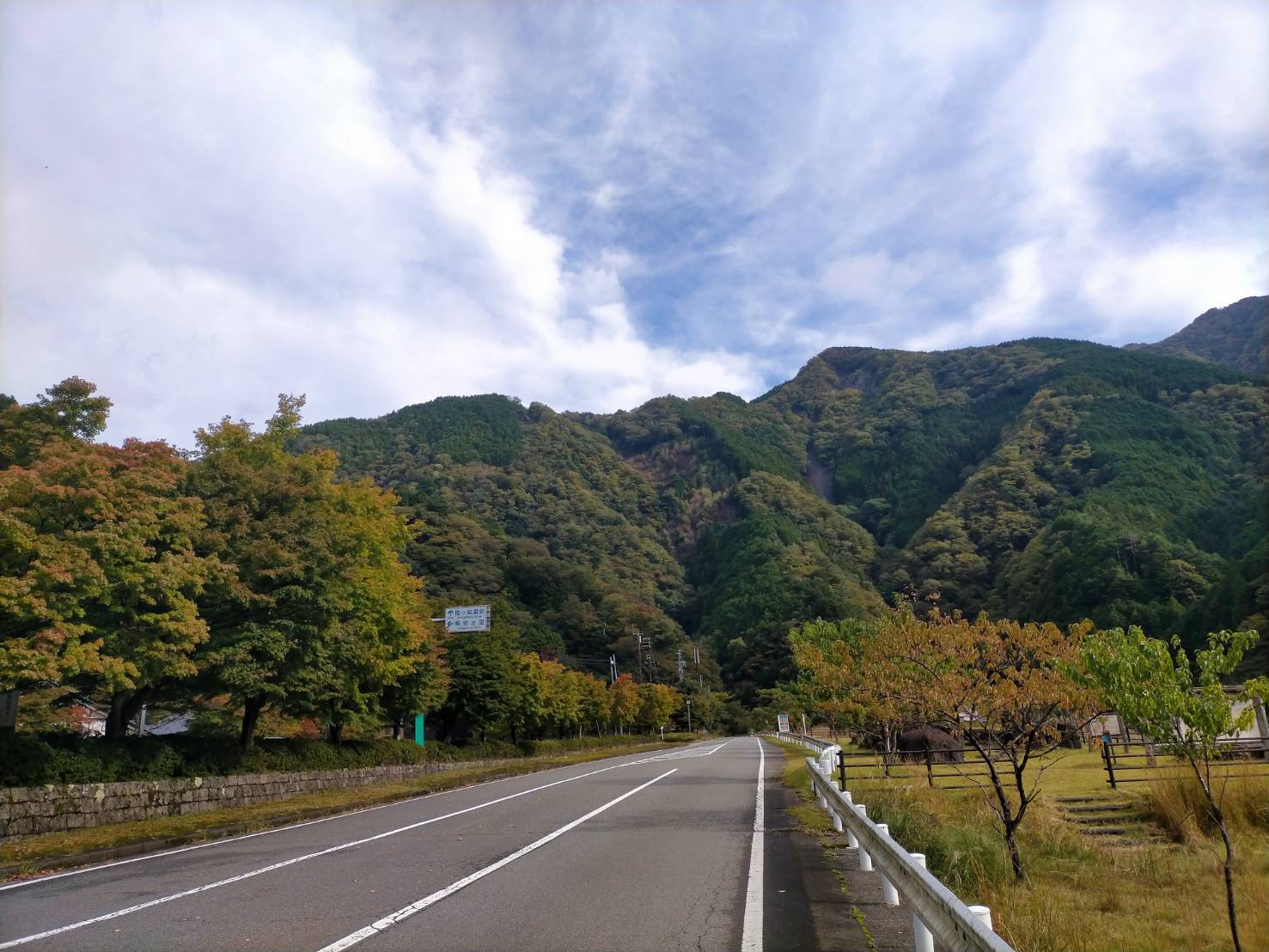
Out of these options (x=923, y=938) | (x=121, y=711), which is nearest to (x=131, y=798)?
(x=121, y=711)

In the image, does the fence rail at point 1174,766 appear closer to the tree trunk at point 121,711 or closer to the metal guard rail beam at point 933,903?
the metal guard rail beam at point 933,903

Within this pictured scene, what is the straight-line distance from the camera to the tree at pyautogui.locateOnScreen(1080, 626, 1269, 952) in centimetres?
714

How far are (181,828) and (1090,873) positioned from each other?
559 inches

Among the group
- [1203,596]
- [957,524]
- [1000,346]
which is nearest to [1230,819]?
[1203,596]

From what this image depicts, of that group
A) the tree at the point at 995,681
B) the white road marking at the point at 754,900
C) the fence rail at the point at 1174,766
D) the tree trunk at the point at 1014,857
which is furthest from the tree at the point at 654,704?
the tree trunk at the point at 1014,857

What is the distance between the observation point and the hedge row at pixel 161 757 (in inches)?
552

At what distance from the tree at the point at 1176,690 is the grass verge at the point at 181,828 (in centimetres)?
1250

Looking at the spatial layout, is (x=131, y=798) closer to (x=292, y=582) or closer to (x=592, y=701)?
(x=292, y=582)

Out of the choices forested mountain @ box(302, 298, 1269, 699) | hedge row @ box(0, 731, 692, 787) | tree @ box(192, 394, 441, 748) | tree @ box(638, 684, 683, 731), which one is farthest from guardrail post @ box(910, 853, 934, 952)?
tree @ box(638, 684, 683, 731)

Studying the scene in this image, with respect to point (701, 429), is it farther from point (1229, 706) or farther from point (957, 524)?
point (1229, 706)

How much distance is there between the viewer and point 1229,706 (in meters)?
7.33

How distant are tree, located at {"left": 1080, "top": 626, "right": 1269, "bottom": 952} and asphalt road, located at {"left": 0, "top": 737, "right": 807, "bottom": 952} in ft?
12.1

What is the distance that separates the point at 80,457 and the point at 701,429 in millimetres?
176094

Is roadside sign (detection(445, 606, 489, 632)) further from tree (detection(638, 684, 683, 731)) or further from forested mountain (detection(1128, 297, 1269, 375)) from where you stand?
forested mountain (detection(1128, 297, 1269, 375))
